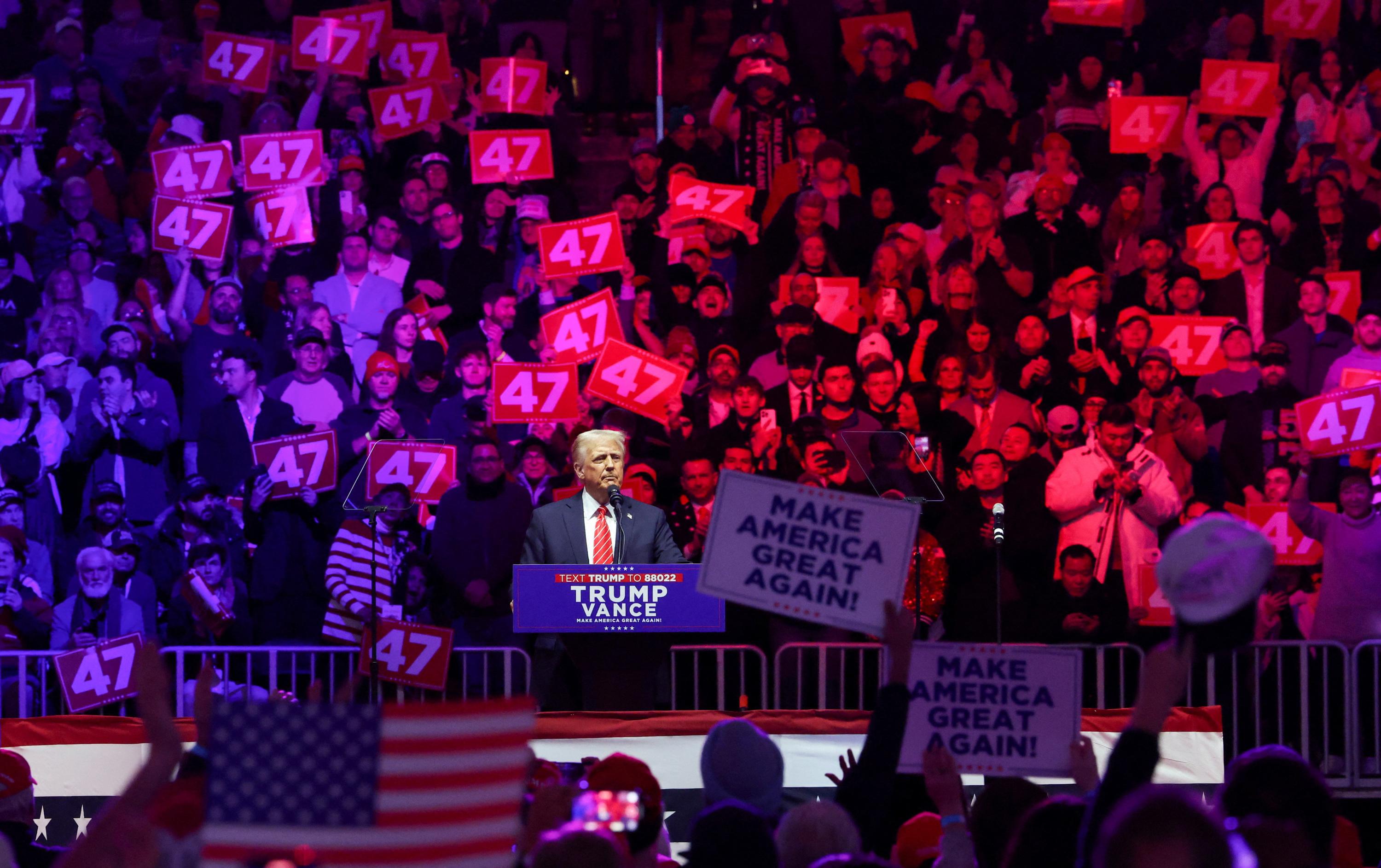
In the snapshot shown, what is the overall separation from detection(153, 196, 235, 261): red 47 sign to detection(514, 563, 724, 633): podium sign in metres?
4.89

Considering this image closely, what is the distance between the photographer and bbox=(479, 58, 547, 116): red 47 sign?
12328 millimetres

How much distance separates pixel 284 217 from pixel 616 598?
5224mm

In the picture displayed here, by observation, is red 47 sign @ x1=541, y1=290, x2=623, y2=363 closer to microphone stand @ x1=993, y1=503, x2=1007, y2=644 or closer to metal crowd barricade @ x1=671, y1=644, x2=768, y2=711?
metal crowd barricade @ x1=671, y1=644, x2=768, y2=711

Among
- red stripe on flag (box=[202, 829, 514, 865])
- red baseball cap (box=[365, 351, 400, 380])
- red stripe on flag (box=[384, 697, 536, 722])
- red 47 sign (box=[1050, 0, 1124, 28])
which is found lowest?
red stripe on flag (box=[202, 829, 514, 865])

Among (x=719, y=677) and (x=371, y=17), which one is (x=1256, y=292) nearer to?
(x=719, y=677)

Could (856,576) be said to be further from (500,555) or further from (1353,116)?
(1353,116)

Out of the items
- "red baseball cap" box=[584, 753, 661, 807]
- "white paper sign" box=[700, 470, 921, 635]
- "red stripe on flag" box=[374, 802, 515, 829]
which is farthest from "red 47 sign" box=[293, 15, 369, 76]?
"red stripe on flag" box=[374, 802, 515, 829]

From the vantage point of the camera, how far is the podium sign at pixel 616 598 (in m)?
7.73

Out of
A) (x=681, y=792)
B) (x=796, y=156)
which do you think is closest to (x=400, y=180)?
(x=796, y=156)

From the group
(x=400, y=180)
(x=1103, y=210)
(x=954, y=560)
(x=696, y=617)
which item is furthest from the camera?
(x=400, y=180)

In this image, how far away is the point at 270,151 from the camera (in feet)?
39.2

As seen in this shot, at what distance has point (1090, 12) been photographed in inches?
521

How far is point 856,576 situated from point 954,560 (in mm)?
4897

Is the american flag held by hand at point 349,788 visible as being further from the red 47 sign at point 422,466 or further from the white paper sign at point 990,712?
the red 47 sign at point 422,466
